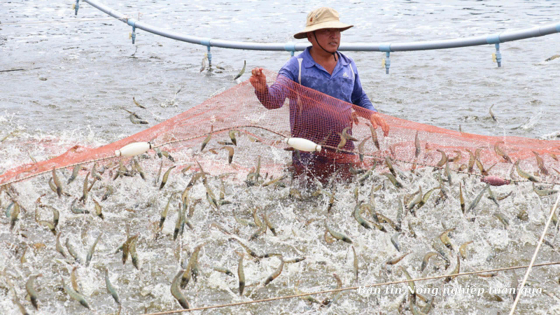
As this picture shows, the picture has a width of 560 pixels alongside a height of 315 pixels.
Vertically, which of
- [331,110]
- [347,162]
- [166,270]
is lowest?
[166,270]

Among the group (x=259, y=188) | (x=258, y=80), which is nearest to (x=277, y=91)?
(x=258, y=80)

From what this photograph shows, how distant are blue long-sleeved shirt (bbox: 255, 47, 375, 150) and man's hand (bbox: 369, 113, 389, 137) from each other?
202 mm

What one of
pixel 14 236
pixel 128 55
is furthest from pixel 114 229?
pixel 128 55

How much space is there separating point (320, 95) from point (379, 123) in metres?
0.56

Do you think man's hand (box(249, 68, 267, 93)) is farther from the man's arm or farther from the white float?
the white float

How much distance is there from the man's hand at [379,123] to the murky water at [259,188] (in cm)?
67

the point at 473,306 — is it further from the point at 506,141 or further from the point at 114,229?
the point at 114,229

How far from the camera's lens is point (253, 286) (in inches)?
159

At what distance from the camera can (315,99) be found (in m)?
4.93

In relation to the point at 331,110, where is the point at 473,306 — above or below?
below

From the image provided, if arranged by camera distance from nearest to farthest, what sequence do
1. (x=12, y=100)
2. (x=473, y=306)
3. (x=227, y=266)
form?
(x=473, y=306) < (x=227, y=266) < (x=12, y=100)

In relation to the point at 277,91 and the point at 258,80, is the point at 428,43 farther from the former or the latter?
the point at 258,80

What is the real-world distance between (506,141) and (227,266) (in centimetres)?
256

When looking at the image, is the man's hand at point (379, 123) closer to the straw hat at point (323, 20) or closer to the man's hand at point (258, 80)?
the straw hat at point (323, 20)
